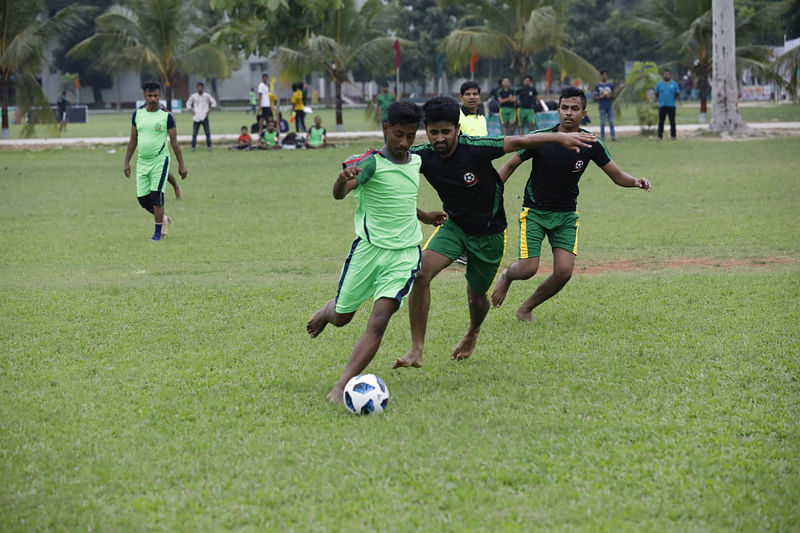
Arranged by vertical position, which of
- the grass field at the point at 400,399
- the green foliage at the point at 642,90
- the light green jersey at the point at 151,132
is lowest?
the grass field at the point at 400,399

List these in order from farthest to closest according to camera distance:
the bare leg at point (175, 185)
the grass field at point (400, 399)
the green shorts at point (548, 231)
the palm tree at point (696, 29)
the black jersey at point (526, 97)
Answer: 1. the palm tree at point (696, 29)
2. the black jersey at point (526, 97)
3. the bare leg at point (175, 185)
4. the green shorts at point (548, 231)
5. the grass field at point (400, 399)

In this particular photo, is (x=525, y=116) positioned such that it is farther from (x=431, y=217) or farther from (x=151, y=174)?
(x=431, y=217)

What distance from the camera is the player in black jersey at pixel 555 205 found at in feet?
24.4

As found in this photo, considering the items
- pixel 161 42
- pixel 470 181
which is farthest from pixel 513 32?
pixel 470 181

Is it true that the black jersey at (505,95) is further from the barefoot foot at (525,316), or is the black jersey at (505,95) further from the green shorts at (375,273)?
the green shorts at (375,273)

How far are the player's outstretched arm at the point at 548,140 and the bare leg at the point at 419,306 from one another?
93 centimetres

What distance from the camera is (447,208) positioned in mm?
6336

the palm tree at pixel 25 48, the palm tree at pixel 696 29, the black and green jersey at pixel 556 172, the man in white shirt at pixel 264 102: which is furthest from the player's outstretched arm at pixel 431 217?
the palm tree at pixel 696 29

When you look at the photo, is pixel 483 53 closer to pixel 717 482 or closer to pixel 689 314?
pixel 689 314

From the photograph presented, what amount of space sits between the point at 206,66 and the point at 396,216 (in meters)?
28.2

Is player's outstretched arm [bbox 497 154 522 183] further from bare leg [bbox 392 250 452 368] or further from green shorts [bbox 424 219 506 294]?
bare leg [bbox 392 250 452 368]

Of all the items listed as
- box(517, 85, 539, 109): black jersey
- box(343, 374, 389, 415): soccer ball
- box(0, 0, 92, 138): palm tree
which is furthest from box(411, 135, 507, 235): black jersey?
box(0, 0, 92, 138): palm tree

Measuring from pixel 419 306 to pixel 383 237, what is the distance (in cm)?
67

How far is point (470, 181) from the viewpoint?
603cm
